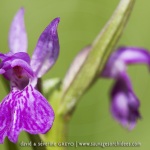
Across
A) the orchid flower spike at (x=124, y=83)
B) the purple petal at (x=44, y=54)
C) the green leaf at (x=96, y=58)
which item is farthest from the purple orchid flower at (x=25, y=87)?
the orchid flower spike at (x=124, y=83)

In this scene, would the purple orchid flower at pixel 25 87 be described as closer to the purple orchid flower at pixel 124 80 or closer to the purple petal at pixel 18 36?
the purple petal at pixel 18 36

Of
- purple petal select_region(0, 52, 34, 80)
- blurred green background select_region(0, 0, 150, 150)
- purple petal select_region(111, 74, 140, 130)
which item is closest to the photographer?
purple petal select_region(0, 52, 34, 80)

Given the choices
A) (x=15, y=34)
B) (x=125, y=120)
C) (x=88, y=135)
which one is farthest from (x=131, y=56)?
(x=88, y=135)

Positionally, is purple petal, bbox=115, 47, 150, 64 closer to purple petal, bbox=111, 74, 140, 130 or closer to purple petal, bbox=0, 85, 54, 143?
purple petal, bbox=111, 74, 140, 130

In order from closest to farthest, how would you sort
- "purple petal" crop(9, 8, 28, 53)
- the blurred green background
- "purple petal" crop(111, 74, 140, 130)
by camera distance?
1. "purple petal" crop(9, 8, 28, 53)
2. "purple petal" crop(111, 74, 140, 130)
3. the blurred green background

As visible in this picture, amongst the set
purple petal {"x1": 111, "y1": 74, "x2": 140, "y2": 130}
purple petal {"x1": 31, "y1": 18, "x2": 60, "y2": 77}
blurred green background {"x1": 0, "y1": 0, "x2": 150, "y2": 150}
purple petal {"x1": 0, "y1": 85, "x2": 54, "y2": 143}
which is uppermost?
purple petal {"x1": 31, "y1": 18, "x2": 60, "y2": 77}

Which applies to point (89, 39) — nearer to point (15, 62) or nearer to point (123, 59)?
point (123, 59)

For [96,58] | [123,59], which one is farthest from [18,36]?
[123,59]

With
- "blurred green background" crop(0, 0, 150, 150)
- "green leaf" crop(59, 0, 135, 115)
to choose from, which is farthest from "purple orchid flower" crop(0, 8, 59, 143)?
"blurred green background" crop(0, 0, 150, 150)

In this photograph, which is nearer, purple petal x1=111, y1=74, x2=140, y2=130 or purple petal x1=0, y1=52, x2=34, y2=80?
purple petal x1=0, y1=52, x2=34, y2=80
